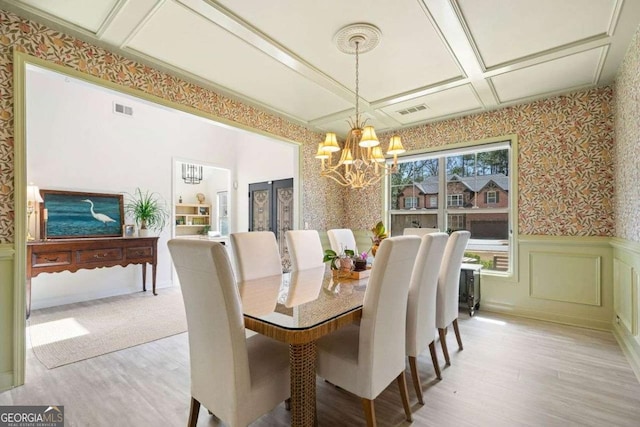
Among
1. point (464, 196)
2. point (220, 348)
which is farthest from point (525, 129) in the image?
point (220, 348)

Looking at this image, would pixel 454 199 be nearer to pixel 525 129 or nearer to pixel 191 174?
pixel 525 129

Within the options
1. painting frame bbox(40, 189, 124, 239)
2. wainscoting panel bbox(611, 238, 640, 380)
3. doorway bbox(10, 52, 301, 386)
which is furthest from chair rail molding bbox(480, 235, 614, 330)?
painting frame bbox(40, 189, 124, 239)

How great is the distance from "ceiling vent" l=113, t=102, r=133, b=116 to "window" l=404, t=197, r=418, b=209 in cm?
472

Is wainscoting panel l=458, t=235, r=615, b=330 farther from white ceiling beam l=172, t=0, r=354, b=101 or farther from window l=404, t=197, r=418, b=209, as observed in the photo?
white ceiling beam l=172, t=0, r=354, b=101

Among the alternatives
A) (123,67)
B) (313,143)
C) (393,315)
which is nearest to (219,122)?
(123,67)

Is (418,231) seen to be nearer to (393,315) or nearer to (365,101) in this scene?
(365,101)

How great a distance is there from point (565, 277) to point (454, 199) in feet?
Answer: 5.27

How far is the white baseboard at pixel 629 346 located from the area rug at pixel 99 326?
403 cm

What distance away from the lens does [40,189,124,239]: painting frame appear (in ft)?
13.3

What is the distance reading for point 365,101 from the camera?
3.66 m

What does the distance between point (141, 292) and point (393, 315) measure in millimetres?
4611

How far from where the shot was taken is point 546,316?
138 inches

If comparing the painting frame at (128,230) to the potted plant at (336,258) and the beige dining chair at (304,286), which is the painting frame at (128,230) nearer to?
the beige dining chair at (304,286)

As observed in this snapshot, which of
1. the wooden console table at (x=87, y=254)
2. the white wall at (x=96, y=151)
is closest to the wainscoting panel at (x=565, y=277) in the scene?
the white wall at (x=96, y=151)
